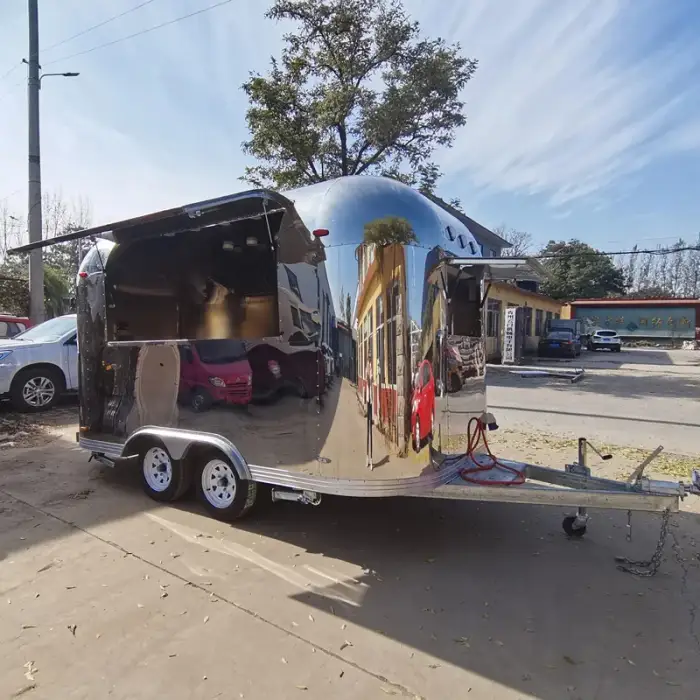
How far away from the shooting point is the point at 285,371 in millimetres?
4004

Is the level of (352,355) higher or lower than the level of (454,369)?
higher

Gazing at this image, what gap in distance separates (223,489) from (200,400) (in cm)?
83

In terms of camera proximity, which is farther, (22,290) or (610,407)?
(22,290)

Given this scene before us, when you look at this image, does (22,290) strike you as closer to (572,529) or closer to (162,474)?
(162,474)

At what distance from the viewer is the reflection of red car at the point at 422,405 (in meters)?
3.71

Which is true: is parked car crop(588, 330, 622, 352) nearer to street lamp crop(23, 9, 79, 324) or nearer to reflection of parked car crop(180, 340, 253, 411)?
street lamp crop(23, 9, 79, 324)

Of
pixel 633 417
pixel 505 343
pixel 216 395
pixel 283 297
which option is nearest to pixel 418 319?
pixel 283 297

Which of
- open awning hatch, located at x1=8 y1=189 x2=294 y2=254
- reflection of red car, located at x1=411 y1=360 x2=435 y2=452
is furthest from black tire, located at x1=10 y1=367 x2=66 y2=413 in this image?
reflection of red car, located at x1=411 y1=360 x2=435 y2=452

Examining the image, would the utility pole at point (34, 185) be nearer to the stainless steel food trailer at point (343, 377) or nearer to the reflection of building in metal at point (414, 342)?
the stainless steel food trailer at point (343, 377)

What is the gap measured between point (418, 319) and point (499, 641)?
6.68 ft

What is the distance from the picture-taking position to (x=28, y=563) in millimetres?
4012

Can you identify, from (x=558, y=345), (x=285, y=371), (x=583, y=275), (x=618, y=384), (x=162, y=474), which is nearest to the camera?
(x=285, y=371)

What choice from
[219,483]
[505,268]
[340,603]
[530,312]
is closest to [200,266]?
[219,483]

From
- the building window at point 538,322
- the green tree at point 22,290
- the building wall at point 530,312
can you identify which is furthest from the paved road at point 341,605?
the building window at point 538,322
